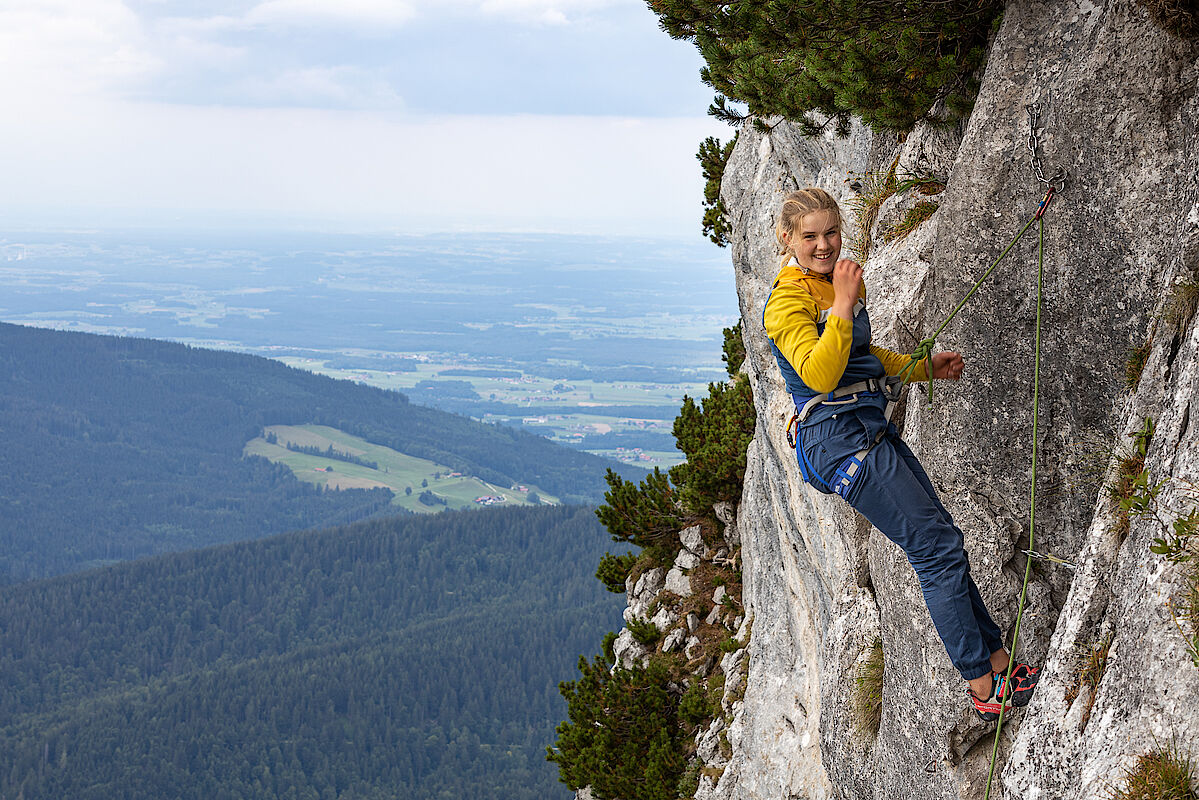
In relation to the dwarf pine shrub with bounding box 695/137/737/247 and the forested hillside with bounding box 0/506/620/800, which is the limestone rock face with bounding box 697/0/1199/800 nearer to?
the dwarf pine shrub with bounding box 695/137/737/247

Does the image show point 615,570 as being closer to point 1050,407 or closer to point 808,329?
point 1050,407

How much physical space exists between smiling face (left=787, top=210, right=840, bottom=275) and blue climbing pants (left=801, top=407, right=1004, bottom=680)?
3.05ft

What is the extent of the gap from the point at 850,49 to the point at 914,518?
365 centimetres

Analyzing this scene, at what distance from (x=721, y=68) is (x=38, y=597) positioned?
223 meters

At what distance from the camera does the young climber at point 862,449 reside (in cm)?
607

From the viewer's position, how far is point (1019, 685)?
6.34m

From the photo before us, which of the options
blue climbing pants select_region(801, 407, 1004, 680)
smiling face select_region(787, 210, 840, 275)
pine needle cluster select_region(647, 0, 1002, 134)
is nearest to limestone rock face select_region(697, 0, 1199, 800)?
pine needle cluster select_region(647, 0, 1002, 134)

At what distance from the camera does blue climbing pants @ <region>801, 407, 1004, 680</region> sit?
6086 mm

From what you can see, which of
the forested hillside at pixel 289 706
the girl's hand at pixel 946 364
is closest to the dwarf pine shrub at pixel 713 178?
the girl's hand at pixel 946 364

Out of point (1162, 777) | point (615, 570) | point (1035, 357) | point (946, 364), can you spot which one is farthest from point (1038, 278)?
point (615, 570)

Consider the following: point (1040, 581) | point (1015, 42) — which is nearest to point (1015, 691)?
point (1040, 581)

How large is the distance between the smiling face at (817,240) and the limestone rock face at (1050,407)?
144cm

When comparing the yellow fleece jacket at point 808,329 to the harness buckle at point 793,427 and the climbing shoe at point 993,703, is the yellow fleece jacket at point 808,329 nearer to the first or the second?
the harness buckle at point 793,427

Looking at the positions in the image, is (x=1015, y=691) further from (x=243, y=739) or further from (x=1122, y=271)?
(x=243, y=739)
